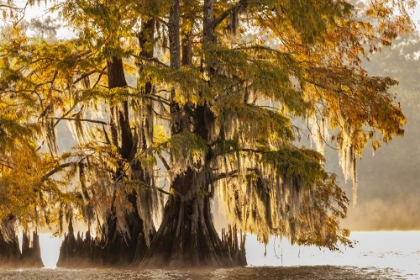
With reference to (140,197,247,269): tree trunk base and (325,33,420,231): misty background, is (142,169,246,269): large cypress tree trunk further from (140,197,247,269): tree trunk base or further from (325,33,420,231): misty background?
(325,33,420,231): misty background

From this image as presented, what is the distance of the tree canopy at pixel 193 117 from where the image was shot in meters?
14.4

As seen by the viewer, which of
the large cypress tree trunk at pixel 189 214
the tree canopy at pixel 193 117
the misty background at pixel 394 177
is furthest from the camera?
the misty background at pixel 394 177

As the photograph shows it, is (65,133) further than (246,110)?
Yes

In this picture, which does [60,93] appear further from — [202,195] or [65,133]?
[65,133]

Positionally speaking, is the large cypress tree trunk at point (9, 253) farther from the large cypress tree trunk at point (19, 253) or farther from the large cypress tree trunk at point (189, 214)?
the large cypress tree trunk at point (189, 214)

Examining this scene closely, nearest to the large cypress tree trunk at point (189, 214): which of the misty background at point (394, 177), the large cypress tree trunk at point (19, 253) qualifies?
the large cypress tree trunk at point (19, 253)

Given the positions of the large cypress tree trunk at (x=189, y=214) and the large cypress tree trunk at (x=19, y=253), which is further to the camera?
the large cypress tree trunk at (x=19, y=253)

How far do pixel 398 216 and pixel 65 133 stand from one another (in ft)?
80.5

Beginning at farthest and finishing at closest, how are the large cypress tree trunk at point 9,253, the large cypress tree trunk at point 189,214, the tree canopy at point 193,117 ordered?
the large cypress tree trunk at point 9,253 < the large cypress tree trunk at point 189,214 < the tree canopy at point 193,117

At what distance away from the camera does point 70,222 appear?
1778cm

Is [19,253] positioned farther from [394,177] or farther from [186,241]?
[394,177]

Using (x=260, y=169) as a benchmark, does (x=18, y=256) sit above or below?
below

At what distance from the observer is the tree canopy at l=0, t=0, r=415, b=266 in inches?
565

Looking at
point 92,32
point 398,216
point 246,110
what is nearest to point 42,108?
point 92,32
